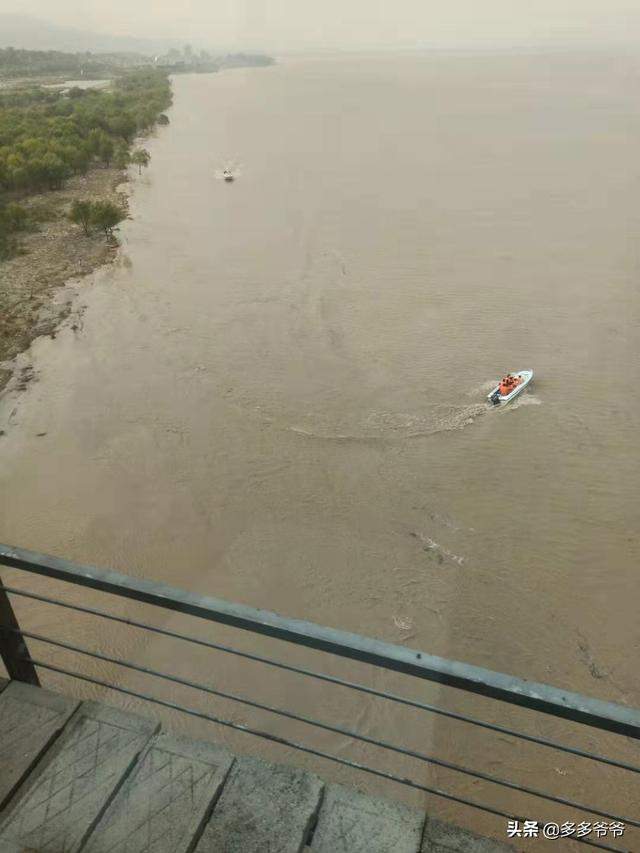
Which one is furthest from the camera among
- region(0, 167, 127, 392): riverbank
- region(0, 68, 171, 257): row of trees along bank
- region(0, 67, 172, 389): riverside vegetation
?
region(0, 68, 171, 257): row of trees along bank

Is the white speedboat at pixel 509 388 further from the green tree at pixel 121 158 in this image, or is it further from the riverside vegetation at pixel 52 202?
the green tree at pixel 121 158

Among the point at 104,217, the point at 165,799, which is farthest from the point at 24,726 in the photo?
the point at 104,217

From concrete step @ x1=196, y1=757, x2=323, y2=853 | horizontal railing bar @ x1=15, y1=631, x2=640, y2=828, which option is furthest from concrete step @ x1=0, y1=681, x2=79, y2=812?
concrete step @ x1=196, y1=757, x2=323, y2=853

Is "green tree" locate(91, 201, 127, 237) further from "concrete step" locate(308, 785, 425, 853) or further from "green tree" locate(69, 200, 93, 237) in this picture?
"concrete step" locate(308, 785, 425, 853)

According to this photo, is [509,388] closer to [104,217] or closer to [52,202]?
[104,217]

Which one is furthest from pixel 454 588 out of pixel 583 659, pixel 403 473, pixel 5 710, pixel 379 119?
pixel 379 119

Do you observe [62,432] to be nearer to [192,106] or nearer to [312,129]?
[312,129]
